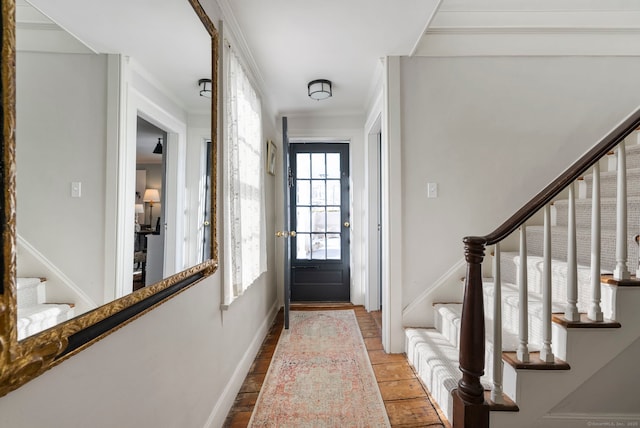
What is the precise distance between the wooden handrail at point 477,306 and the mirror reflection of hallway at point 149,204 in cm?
131

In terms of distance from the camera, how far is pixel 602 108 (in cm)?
234

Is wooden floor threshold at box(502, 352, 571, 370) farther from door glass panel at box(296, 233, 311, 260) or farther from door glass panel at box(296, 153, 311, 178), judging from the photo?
door glass panel at box(296, 153, 311, 178)

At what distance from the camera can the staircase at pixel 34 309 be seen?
21.6 inches

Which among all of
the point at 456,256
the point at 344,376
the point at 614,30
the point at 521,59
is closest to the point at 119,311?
the point at 344,376

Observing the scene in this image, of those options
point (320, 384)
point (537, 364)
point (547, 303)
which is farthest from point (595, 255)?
point (320, 384)

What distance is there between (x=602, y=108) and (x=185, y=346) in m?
3.24

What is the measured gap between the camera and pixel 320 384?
1.95m

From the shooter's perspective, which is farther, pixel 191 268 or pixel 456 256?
pixel 456 256

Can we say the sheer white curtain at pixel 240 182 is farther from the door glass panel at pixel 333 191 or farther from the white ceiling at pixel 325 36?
the door glass panel at pixel 333 191

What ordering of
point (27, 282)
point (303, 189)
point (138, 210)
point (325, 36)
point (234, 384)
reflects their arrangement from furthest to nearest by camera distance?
point (303, 189) < point (325, 36) < point (234, 384) < point (138, 210) < point (27, 282)

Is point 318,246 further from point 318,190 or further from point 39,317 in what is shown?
point 39,317

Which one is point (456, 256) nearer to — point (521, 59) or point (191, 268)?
point (521, 59)

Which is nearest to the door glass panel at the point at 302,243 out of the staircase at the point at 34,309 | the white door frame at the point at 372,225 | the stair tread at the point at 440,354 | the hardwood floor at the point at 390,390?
the white door frame at the point at 372,225

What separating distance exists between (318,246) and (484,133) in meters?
2.13
